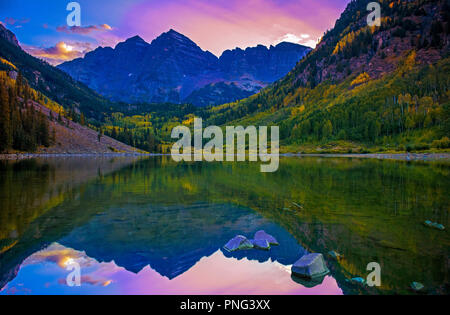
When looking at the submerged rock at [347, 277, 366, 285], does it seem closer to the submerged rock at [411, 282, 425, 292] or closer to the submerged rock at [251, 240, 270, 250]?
the submerged rock at [411, 282, 425, 292]

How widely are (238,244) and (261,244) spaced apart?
1.04 m

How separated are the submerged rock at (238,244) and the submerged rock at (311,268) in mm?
3119

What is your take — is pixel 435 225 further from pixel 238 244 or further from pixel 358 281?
pixel 238 244

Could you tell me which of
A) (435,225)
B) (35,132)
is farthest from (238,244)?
(35,132)

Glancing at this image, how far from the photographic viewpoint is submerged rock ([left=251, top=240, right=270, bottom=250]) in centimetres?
1290

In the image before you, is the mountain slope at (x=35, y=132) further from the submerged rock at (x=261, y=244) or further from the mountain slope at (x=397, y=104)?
the submerged rock at (x=261, y=244)

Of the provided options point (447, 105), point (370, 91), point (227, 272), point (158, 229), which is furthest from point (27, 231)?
point (370, 91)

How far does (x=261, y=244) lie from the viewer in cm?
1312

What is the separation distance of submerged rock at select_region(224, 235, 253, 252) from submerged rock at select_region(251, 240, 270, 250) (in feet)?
0.75

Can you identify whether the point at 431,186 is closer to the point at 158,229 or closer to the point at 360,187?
the point at 360,187

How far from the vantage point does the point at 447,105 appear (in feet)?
377

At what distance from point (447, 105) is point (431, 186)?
4350 inches
